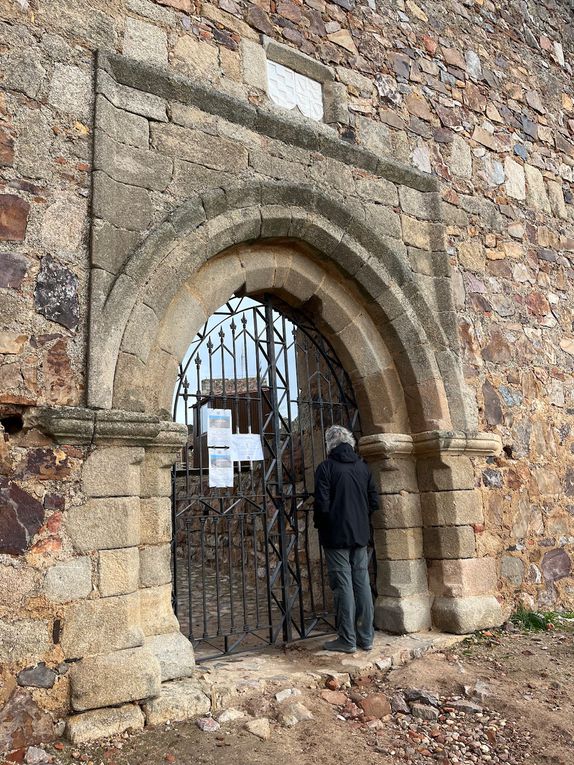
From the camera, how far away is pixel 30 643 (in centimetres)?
269

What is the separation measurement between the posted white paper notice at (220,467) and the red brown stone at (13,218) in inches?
65.2

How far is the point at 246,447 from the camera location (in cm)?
402

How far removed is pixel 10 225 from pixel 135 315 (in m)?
0.75

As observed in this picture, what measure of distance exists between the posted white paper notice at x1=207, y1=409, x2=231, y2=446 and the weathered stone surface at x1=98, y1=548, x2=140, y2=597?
106 cm

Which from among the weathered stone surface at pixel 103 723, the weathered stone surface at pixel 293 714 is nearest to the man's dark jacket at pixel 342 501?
the weathered stone surface at pixel 293 714

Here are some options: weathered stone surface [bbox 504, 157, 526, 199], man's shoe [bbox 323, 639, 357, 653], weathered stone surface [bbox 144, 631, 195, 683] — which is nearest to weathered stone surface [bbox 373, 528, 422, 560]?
man's shoe [bbox 323, 639, 357, 653]

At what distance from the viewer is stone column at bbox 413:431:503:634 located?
4.12m

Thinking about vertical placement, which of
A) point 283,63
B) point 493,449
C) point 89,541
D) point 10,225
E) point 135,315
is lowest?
point 89,541

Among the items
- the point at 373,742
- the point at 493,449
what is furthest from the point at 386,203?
the point at 373,742

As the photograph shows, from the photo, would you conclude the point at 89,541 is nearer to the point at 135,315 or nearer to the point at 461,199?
the point at 135,315

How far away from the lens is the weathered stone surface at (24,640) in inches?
104

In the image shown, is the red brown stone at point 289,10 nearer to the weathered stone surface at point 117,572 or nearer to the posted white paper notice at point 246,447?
the posted white paper notice at point 246,447

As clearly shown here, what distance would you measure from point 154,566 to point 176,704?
0.65 m

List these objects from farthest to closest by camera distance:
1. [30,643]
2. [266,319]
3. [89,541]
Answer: [266,319], [89,541], [30,643]
